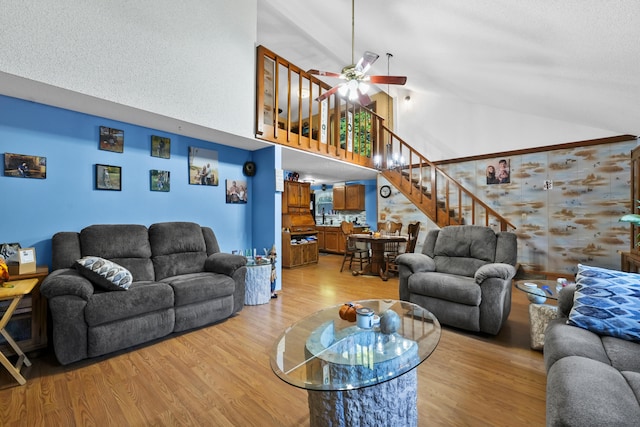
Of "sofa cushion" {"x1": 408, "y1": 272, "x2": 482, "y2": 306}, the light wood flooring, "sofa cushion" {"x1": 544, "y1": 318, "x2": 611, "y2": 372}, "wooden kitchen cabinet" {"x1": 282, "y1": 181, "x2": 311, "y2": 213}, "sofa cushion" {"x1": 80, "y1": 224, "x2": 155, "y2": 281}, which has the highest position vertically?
"wooden kitchen cabinet" {"x1": 282, "y1": 181, "x2": 311, "y2": 213}

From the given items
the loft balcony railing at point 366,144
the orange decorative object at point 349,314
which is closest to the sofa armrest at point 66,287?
the orange decorative object at point 349,314

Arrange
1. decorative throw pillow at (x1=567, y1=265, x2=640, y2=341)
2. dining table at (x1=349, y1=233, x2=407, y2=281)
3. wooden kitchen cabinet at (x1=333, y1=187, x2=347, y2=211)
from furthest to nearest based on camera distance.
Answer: wooden kitchen cabinet at (x1=333, y1=187, x2=347, y2=211) → dining table at (x1=349, y1=233, x2=407, y2=281) → decorative throw pillow at (x1=567, y1=265, x2=640, y2=341)

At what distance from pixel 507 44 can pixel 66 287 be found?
4.15m

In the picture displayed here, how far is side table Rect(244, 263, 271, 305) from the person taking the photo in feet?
11.5

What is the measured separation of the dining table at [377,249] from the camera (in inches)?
190

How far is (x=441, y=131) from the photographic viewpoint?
6363 mm

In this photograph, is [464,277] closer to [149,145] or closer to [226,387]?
[226,387]

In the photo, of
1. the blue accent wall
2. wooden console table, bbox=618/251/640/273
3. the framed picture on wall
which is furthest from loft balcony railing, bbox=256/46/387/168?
wooden console table, bbox=618/251/640/273

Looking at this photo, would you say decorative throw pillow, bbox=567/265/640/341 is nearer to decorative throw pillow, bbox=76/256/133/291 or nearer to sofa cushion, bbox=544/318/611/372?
sofa cushion, bbox=544/318/611/372

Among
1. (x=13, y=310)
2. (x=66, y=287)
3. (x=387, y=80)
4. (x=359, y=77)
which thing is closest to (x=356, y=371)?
(x=66, y=287)

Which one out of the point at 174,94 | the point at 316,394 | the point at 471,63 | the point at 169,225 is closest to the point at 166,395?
the point at 316,394

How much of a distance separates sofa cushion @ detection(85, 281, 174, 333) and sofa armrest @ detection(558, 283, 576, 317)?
3.17m

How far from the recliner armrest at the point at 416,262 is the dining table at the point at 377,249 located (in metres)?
1.66

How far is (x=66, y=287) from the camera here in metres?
2.04
